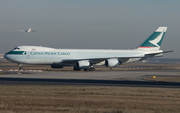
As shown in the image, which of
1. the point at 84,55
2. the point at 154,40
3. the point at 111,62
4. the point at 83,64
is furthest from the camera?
the point at 154,40

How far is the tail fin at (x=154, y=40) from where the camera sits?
71062 millimetres

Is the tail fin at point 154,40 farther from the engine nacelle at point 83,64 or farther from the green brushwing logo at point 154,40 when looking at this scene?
the engine nacelle at point 83,64

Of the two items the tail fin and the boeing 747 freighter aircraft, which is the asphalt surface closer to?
the boeing 747 freighter aircraft

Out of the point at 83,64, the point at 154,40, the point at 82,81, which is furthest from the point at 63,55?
the point at 82,81

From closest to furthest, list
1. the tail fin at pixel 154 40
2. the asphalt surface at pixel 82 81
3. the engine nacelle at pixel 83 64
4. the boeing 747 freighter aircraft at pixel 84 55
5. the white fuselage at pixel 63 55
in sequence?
1. the asphalt surface at pixel 82 81
2. the white fuselage at pixel 63 55
3. the boeing 747 freighter aircraft at pixel 84 55
4. the engine nacelle at pixel 83 64
5. the tail fin at pixel 154 40

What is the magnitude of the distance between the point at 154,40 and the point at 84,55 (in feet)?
63.5

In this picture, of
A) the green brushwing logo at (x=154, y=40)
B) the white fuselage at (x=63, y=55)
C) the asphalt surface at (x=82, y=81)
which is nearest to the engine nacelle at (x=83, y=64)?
the white fuselage at (x=63, y=55)

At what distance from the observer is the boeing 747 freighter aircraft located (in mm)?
58281

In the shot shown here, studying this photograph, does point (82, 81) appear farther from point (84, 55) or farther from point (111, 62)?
point (84, 55)

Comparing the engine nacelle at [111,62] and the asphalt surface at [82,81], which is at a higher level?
the engine nacelle at [111,62]

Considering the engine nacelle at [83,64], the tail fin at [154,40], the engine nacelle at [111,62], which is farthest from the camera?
the tail fin at [154,40]

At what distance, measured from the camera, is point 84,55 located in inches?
2532

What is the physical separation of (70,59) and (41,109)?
48751 mm

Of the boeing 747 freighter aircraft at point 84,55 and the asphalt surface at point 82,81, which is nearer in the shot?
the asphalt surface at point 82,81
